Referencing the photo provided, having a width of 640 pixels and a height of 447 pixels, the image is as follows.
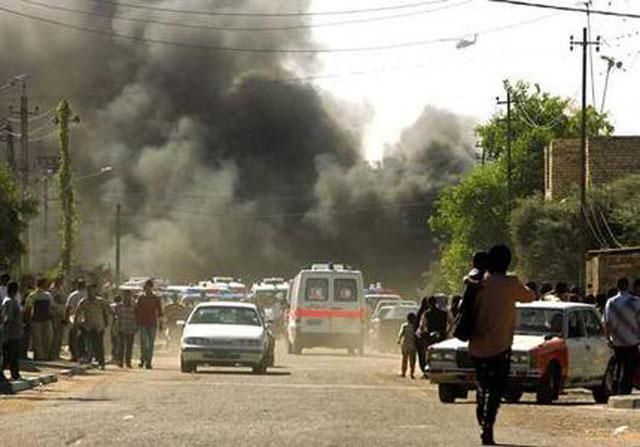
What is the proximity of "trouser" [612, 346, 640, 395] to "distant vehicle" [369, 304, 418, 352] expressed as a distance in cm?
3042

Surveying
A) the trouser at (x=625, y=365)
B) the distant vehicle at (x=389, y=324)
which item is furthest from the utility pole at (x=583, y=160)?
the trouser at (x=625, y=365)

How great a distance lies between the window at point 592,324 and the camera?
28.1 metres

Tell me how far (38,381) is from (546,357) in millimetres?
8796

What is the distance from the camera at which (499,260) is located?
58.3 ft

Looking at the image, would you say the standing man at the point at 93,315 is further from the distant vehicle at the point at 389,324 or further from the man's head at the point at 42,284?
the distant vehicle at the point at 389,324

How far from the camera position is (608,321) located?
87.7 feet

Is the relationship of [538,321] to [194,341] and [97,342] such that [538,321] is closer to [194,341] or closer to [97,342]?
[194,341]

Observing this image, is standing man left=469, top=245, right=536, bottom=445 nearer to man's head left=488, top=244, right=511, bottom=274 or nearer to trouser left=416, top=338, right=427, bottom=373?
man's head left=488, top=244, right=511, bottom=274

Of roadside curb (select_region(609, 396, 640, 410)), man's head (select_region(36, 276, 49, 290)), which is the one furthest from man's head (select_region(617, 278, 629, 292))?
man's head (select_region(36, 276, 49, 290))

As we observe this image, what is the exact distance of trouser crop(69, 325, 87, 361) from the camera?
38375 mm

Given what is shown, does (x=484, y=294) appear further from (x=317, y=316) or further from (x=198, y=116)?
(x=198, y=116)

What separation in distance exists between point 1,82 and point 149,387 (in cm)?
7297

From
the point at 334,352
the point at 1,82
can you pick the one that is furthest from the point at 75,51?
the point at 334,352

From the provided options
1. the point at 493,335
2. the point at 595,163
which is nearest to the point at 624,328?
the point at 493,335
